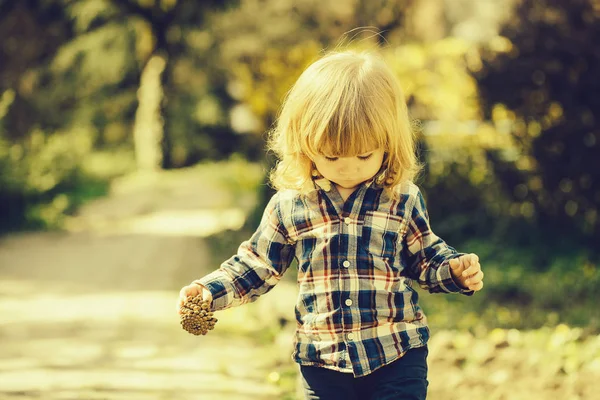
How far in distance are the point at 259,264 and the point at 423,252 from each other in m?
0.47

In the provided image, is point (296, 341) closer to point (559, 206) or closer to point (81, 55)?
point (559, 206)

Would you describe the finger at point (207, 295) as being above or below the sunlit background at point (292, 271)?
below

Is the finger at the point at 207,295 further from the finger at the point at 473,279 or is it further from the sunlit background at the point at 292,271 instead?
the sunlit background at the point at 292,271

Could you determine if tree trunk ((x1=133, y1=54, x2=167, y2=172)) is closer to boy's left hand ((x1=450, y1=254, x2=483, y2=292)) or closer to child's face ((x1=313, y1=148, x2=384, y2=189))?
child's face ((x1=313, y1=148, x2=384, y2=189))

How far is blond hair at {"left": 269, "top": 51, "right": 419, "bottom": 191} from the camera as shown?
2098 mm

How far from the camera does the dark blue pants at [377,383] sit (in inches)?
86.0

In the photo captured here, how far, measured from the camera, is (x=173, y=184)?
1567 cm

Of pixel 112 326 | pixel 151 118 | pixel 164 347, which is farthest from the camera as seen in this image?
pixel 151 118

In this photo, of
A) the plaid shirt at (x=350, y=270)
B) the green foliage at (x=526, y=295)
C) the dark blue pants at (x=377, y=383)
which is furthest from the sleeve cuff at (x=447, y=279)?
the green foliage at (x=526, y=295)

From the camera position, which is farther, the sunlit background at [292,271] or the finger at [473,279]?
the sunlit background at [292,271]

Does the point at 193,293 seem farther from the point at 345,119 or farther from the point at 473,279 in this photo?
the point at 473,279

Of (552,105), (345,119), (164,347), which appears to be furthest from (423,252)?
(552,105)

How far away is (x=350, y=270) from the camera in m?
2.21

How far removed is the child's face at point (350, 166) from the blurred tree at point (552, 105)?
4194 millimetres
